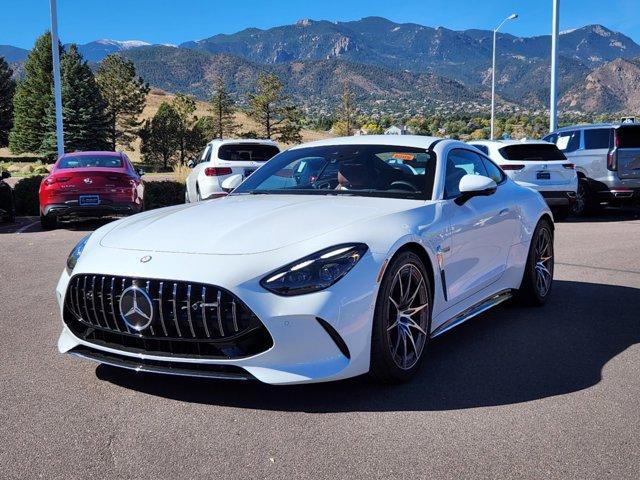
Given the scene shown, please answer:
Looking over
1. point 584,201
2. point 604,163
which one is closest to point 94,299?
point 604,163

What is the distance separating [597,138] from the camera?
15.4 m

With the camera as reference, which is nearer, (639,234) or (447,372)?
(447,372)

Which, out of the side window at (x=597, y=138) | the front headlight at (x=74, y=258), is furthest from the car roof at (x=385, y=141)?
the side window at (x=597, y=138)

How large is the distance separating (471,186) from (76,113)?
180 ft

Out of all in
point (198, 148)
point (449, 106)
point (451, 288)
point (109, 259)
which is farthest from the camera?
point (449, 106)

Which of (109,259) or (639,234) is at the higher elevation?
(109,259)

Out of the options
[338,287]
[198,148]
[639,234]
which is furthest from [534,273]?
[198,148]

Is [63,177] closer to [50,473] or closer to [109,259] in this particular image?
[109,259]

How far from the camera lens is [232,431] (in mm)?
3609

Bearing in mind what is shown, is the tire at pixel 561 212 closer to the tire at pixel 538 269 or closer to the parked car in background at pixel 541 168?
the parked car in background at pixel 541 168

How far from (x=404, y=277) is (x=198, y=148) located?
224 feet

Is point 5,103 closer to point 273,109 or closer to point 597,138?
point 273,109

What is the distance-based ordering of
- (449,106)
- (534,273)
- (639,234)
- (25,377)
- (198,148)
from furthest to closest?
(449,106)
(198,148)
(639,234)
(534,273)
(25,377)

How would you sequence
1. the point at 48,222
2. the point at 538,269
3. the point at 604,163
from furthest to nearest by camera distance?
1. the point at 604,163
2. the point at 48,222
3. the point at 538,269
